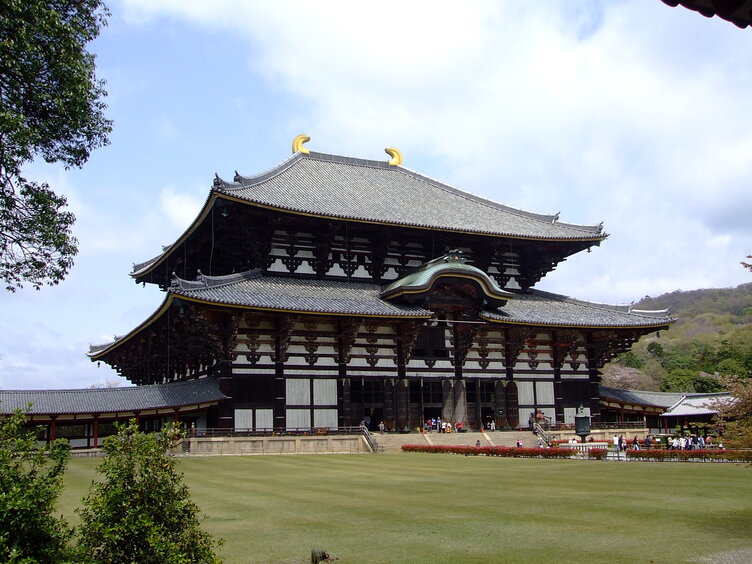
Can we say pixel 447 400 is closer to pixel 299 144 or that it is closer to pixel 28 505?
pixel 299 144

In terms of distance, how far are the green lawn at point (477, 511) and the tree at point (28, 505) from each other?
348 centimetres

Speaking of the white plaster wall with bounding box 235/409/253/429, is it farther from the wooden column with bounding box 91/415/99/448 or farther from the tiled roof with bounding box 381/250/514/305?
the tiled roof with bounding box 381/250/514/305

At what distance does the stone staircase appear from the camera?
3903 cm

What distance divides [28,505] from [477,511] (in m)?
9.92

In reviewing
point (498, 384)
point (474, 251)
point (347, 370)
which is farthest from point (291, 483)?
point (474, 251)

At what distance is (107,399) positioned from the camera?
37594 millimetres

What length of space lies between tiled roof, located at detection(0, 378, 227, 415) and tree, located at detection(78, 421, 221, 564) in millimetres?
28122

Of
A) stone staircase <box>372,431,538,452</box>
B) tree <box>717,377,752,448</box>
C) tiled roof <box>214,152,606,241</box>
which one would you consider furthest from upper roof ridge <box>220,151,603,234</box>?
tree <box>717,377,752,448</box>

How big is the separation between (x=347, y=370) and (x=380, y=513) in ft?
84.7

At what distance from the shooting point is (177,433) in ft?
32.0

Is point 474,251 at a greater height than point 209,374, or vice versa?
point 474,251

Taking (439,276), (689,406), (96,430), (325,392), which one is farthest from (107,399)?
(689,406)

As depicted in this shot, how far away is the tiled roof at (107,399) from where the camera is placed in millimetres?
36375

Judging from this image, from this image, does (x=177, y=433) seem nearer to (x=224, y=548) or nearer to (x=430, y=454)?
(x=224, y=548)
